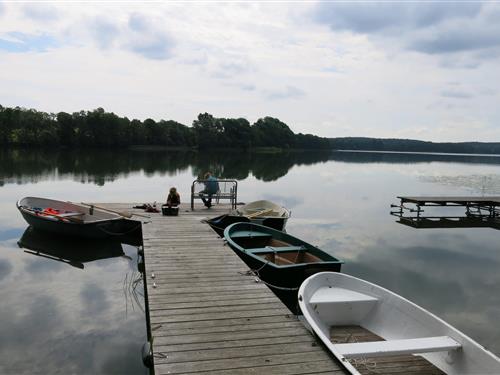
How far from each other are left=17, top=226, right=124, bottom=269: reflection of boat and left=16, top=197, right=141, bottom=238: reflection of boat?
28 centimetres

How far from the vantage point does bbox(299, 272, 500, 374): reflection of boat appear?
192 inches

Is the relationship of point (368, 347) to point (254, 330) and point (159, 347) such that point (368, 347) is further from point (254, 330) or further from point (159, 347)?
point (159, 347)

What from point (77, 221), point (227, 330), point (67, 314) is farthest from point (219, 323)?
point (77, 221)

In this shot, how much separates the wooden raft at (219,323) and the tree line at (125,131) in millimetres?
78348

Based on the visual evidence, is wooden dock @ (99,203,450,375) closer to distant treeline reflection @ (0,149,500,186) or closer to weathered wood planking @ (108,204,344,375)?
weathered wood planking @ (108,204,344,375)

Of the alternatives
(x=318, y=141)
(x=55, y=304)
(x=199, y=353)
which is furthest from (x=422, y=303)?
(x=318, y=141)

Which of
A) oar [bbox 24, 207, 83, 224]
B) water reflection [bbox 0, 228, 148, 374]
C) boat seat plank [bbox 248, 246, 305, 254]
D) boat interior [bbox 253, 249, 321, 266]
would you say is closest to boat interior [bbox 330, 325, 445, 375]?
water reflection [bbox 0, 228, 148, 374]

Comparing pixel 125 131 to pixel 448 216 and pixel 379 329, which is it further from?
pixel 379 329

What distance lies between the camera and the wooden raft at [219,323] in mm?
4727

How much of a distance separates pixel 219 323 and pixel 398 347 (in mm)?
2257

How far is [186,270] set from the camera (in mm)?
8109

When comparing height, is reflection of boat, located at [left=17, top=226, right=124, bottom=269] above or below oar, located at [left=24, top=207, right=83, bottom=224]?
below

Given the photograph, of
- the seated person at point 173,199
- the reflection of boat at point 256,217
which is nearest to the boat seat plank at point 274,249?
the reflection of boat at point 256,217

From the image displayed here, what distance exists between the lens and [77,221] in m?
12.5
